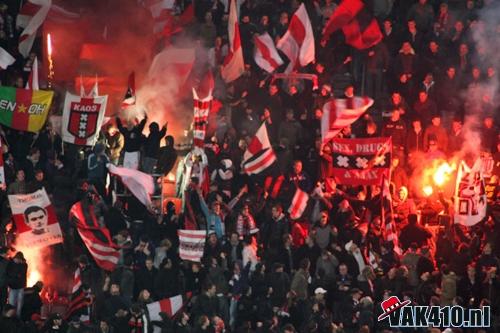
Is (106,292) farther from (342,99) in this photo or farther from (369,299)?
(342,99)

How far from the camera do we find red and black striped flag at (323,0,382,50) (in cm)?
2748

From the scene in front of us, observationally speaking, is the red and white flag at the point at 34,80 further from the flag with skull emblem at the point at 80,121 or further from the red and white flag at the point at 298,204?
the red and white flag at the point at 298,204

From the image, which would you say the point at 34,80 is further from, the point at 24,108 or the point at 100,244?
the point at 100,244

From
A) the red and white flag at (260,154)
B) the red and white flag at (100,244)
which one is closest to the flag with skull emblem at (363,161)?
the red and white flag at (260,154)

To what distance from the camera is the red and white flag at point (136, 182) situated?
25281 millimetres

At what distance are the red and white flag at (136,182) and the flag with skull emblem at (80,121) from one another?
0.87m

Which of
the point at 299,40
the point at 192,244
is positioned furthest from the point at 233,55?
the point at 192,244

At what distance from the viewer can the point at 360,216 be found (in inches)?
999

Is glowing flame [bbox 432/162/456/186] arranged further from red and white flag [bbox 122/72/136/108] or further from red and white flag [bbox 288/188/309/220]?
red and white flag [bbox 122/72/136/108]

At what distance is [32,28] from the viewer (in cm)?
2742

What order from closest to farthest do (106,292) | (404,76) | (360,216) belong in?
(106,292)
(360,216)
(404,76)

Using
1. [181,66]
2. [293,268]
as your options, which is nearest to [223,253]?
[293,268]

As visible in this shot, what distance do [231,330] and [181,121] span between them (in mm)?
5642

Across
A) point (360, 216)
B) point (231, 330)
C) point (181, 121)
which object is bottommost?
point (231, 330)
